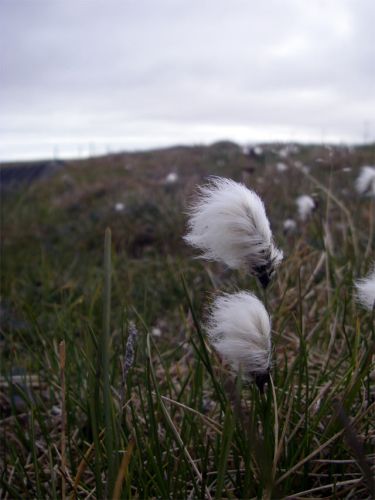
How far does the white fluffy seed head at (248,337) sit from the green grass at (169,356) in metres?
0.09

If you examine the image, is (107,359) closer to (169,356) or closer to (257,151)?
(169,356)

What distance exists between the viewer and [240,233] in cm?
109

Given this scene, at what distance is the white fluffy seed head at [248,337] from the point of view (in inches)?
41.1

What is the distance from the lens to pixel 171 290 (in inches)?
149

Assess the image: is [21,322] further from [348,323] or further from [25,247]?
[25,247]

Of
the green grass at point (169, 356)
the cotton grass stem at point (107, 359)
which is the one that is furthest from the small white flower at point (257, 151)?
the cotton grass stem at point (107, 359)

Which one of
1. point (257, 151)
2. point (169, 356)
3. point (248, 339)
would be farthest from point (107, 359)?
point (257, 151)

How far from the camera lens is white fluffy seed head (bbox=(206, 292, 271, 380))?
1.04 m

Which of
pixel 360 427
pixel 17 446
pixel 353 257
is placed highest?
pixel 353 257

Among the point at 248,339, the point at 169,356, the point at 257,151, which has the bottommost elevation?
the point at 169,356

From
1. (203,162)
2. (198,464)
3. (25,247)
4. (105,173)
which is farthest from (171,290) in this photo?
(105,173)

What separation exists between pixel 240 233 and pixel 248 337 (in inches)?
7.9

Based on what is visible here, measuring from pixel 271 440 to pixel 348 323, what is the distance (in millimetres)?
1020

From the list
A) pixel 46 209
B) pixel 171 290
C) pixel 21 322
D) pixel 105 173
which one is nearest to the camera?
pixel 21 322
